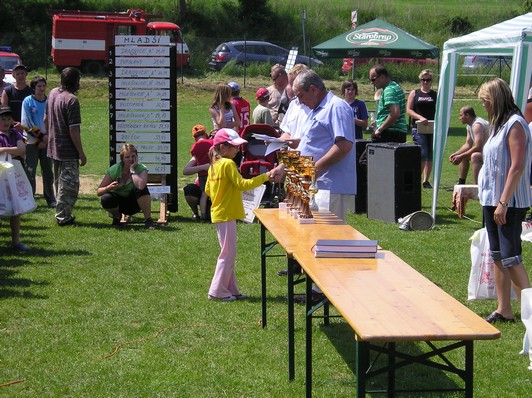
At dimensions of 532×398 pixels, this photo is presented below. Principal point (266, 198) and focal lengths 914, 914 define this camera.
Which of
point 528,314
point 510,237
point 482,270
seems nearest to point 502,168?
point 510,237

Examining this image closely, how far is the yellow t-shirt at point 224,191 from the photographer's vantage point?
25.4ft

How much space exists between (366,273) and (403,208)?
736cm

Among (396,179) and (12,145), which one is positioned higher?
(12,145)

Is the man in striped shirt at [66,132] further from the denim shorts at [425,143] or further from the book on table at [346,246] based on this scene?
the book on table at [346,246]

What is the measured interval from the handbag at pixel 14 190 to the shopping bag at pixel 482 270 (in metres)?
4.83

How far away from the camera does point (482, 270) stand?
762cm

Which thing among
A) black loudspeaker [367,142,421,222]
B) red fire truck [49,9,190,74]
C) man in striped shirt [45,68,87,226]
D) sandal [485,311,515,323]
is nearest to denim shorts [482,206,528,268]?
sandal [485,311,515,323]

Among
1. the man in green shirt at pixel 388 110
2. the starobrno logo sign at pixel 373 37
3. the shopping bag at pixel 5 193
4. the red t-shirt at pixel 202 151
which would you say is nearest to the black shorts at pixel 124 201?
the red t-shirt at pixel 202 151

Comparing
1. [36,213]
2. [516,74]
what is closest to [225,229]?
[516,74]

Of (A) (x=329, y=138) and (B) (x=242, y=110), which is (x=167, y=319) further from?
(B) (x=242, y=110)

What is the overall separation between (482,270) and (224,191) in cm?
228

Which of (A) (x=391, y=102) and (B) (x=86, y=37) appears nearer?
(A) (x=391, y=102)

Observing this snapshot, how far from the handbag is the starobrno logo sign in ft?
55.5

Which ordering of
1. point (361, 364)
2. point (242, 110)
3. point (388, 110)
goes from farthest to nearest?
point (242, 110) < point (388, 110) < point (361, 364)
